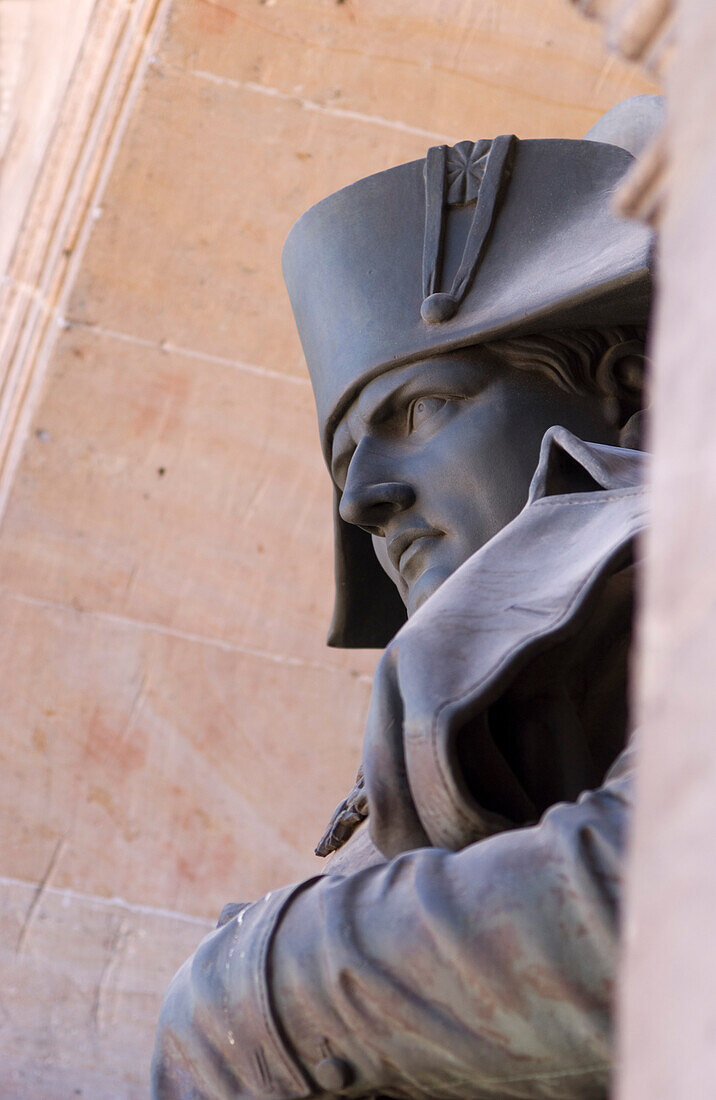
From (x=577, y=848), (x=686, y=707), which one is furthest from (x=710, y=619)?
(x=577, y=848)

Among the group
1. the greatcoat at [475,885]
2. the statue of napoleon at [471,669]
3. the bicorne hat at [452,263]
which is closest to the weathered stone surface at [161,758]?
the bicorne hat at [452,263]

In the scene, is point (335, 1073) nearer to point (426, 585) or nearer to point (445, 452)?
point (426, 585)

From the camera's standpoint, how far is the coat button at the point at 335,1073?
123 cm

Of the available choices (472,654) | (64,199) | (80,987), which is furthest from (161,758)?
(472,654)

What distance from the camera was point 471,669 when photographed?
1.35 meters

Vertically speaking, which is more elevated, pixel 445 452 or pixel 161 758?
pixel 445 452

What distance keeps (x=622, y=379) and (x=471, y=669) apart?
0.77m

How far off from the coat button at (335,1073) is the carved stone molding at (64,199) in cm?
233

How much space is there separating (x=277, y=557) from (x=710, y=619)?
2.74 meters

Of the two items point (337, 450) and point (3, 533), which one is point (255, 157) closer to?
point (3, 533)

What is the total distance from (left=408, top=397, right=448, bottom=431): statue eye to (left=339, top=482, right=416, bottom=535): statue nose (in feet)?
0.33

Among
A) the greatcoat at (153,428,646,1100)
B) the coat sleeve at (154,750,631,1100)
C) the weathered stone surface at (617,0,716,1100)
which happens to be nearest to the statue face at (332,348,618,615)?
the greatcoat at (153,428,646,1100)

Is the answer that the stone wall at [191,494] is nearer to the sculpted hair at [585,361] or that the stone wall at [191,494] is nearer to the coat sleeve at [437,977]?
the sculpted hair at [585,361]

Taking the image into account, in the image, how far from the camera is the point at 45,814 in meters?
3.31
